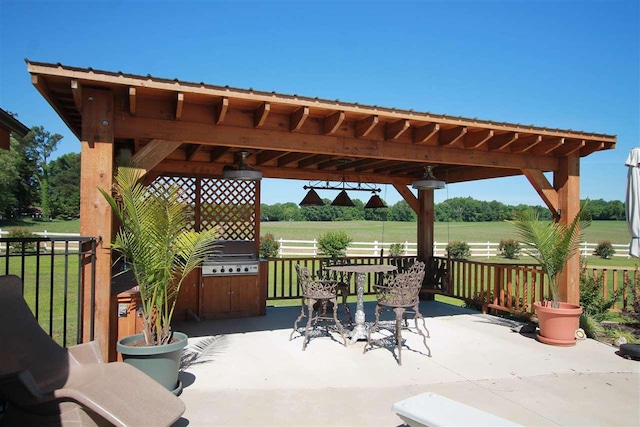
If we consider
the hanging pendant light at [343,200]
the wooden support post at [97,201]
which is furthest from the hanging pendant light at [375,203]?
the wooden support post at [97,201]

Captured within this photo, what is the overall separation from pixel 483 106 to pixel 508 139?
20307mm

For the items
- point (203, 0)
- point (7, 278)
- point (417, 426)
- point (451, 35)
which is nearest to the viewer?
point (417, 426)

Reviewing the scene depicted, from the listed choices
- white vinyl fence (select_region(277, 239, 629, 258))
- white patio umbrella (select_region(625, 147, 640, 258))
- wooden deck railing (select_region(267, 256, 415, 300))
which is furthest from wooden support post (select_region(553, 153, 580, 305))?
white vinyl fence (select_region(277, 239, 629, 258))

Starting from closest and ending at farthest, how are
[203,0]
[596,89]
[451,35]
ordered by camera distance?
[203,0] < [451,35] < [596,89]

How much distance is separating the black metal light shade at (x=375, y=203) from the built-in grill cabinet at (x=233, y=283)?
92.5 inches

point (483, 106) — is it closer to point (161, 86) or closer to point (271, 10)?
point (271, 10)

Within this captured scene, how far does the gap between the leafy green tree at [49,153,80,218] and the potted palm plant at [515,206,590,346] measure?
41.8 metres

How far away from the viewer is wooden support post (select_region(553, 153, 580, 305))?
6.19 m

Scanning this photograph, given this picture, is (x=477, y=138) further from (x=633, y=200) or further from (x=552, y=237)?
(x=633, y=200)

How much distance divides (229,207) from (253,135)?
2.83m

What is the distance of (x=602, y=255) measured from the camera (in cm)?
2172

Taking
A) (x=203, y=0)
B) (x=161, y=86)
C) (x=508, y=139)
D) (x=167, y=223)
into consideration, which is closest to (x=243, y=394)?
(x=167, y=223)

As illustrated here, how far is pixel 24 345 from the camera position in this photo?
9.14 feet

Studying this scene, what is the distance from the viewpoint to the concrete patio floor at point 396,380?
337 cm
